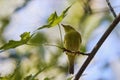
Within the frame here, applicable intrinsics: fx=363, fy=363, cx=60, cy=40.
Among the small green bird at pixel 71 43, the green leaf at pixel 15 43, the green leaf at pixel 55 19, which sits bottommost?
the small green bird at pixel 71 43

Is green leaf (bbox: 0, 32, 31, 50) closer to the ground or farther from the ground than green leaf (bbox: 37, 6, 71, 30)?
closer to the ground

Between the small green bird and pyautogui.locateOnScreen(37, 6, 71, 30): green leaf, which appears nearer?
pyautogui.locateOnScreen(37, 6, 71, 30): green leaf

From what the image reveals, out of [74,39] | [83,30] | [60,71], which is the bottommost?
[60,71]

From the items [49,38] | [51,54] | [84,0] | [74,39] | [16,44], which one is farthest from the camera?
[49,38]

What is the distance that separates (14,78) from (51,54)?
1475 millimetres

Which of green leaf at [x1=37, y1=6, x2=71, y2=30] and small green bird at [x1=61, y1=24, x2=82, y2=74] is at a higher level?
green leaf at [x1=37, y1=6, x2=71, y2=30]

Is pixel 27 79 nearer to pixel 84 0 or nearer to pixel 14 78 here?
pixel 14 78

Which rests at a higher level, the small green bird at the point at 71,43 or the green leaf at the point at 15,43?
the green leaf at the point at 15,43

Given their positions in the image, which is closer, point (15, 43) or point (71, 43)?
point (15, 43)

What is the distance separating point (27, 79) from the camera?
0.91 m

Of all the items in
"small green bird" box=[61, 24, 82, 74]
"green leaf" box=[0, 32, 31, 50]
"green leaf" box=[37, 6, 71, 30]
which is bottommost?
"small green bird" box=[61, 24, 82, 74]

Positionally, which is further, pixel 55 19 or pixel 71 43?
pixel 71 43

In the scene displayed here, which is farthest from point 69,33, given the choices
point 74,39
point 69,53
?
point 69,53

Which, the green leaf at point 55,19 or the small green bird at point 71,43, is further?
the small green bird at point 71,43
